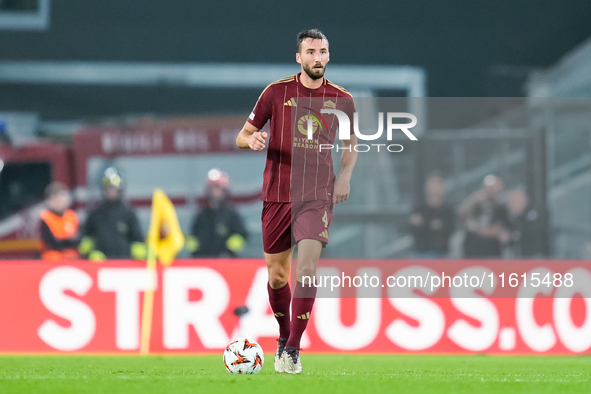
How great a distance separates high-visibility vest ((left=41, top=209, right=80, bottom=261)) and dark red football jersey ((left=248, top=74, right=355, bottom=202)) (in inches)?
187

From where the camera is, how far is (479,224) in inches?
358

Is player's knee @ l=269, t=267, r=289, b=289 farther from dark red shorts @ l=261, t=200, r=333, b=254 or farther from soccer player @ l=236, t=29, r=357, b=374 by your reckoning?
Result: dark red shorts @ l=261, t=200, r=333, b=254

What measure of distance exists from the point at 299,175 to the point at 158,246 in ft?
10.6

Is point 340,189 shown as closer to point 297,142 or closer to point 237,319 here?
point 297,142

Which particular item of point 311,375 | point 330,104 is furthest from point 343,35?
point 311,375

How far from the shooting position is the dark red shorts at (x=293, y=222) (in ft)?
15.7

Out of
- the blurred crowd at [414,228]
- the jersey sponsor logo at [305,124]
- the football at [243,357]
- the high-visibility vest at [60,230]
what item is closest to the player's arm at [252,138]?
the jersey sponsor logo at [305,124]

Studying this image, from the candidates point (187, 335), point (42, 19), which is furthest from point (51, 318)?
point (42, 19)

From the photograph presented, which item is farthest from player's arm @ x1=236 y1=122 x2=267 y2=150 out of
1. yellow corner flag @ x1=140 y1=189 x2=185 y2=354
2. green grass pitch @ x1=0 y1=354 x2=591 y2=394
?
yellow corner flag @ x1=140 y1=189 x2=185 y2=354

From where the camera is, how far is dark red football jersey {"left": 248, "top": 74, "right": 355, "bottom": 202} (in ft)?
16.0

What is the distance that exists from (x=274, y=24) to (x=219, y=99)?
137 inches

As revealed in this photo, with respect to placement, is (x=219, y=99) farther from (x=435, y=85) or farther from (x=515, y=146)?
(x=515, y=146)

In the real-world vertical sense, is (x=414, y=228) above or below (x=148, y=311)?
above

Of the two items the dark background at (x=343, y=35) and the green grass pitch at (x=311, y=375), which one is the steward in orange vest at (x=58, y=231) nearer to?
the green grass pitch at (x=311, y=375)
